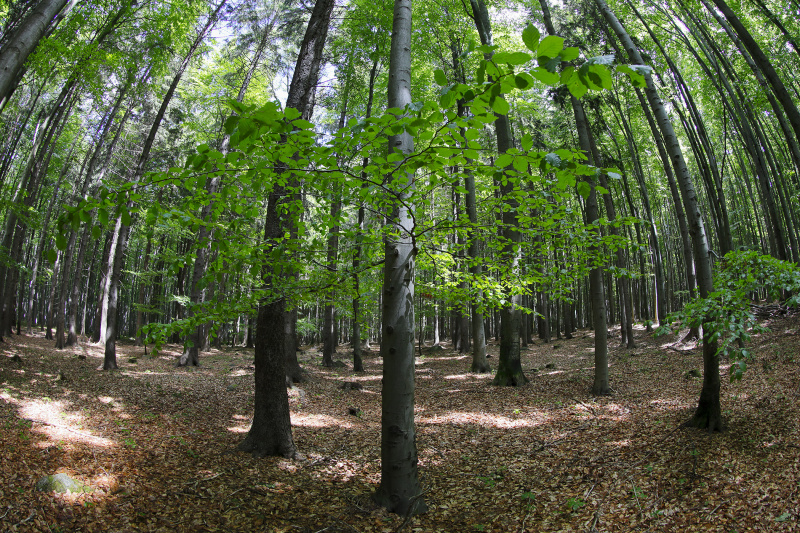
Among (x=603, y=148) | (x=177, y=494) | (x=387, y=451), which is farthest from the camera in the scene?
(x=603, y=148)

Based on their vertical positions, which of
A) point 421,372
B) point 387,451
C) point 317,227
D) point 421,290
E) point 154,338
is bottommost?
point 421,372

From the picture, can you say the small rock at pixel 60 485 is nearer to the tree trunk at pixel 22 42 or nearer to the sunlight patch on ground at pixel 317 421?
the tree trunk at pixel 22 42

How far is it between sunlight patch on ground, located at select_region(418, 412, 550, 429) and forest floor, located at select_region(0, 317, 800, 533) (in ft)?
0.12

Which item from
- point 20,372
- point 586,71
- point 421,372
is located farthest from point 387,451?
point 421,372

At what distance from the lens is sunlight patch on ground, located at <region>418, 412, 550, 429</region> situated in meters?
7.11

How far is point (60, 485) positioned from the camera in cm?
364

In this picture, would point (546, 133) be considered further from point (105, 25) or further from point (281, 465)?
point (281, 465)

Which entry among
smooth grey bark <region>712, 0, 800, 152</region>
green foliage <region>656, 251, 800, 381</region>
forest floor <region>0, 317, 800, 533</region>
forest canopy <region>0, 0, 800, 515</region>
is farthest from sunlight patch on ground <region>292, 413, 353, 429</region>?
smooth grey bark <region>712, 0, 800, 152</region>

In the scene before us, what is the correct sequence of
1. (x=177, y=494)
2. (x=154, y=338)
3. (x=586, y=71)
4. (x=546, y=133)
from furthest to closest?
(x=546, y=133)
(x=177, y=494)
(x=154, y=338)
(x=586, y=71)

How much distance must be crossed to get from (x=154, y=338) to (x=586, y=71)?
3.72 meters

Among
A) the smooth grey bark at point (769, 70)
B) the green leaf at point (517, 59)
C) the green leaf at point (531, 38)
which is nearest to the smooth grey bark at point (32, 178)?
the green leaf at point (517, 59)

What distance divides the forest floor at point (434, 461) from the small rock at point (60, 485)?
0.26 feet

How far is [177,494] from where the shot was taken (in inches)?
159

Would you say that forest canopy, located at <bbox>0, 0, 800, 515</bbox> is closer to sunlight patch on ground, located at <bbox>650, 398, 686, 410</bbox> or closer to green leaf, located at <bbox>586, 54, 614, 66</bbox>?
green leaf, located at <bbox>586, 54, 614, 66</bbox>
